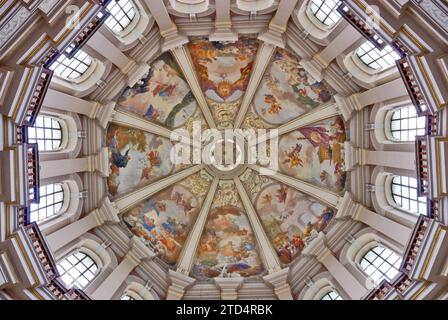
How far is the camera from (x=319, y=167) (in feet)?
72.0

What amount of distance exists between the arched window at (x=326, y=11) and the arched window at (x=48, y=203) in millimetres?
12705

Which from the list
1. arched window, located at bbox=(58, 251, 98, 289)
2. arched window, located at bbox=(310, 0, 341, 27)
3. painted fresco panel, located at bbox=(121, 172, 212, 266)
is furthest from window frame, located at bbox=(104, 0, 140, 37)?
arched window, located at bbox=(58, 251, 98, 289)

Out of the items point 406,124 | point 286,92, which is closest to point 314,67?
point 286,92

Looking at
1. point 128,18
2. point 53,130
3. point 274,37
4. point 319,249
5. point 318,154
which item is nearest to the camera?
point 53,130

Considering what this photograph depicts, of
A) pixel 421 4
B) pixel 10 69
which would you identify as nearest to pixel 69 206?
pixel 10 69

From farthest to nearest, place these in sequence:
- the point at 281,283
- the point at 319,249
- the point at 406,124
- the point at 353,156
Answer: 1. the point at 281,283
2. the point at 319,249
3. the point at 353,156
4. the point at 406,124

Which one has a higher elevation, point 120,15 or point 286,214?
point 120,15

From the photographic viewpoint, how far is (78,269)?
56.6ft

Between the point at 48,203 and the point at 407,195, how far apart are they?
13982 millimetres

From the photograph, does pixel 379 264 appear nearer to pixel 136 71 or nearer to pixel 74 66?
pixel 136 71

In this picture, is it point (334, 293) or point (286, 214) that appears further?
point (286, 214)

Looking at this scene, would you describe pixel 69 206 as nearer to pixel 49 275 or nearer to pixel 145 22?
pixel 49 275

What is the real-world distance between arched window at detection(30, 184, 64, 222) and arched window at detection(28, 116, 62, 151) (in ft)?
5.23

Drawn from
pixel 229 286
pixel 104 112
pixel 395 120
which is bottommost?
pixel 229 286
